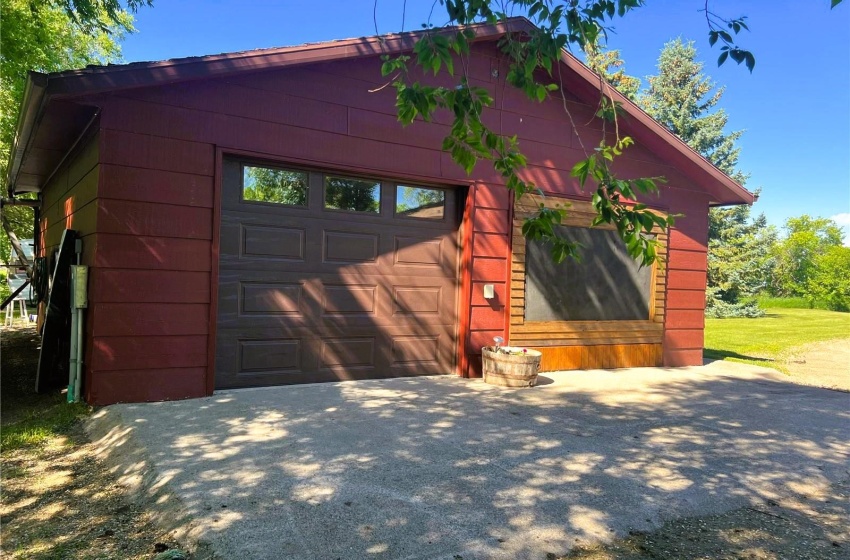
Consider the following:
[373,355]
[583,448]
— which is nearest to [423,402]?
[373,355]

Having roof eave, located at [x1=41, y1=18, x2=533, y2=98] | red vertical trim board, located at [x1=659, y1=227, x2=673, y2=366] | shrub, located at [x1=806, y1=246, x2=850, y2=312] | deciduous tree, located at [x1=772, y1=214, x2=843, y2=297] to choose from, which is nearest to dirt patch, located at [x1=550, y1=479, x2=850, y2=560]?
roof eave, located at [x1=41, y1=18, x2=533, y2=98]

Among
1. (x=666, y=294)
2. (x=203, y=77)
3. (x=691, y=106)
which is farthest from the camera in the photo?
(x=691, y=106)

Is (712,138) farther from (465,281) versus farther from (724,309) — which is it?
(465,281)

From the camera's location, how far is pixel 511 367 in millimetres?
6055

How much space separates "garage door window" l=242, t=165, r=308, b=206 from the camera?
17.9ft

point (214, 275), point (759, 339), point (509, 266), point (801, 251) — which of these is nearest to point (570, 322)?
point (509, 266)

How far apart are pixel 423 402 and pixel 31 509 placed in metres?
3.17

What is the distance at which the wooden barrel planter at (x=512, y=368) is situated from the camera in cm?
604

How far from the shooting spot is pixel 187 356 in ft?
16.4

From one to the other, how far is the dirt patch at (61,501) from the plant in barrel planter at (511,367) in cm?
402

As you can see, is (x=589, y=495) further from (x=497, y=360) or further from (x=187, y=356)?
(x=187, y=356)

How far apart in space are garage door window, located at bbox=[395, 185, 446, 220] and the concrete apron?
6.82 ft

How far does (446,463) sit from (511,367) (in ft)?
8.95

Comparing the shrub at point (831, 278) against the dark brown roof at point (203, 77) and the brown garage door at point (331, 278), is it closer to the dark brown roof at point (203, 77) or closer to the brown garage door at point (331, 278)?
the dark brown roof at point (203, 77)
